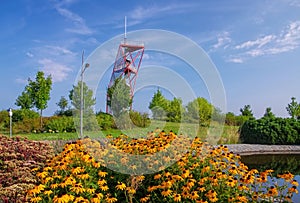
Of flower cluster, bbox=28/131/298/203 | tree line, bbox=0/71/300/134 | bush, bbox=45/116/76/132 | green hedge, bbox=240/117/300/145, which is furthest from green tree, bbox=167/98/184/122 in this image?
bush, bbox=45/116/76/132

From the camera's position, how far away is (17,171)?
3.87 meters

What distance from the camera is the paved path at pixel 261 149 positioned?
1009cm

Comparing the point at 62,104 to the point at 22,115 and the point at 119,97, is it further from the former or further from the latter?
the point at 119,97

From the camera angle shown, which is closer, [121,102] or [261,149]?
[261,149]

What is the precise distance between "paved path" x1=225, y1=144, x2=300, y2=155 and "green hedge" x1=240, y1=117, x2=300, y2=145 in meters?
0.56

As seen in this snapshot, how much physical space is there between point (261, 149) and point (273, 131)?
64.1 inches

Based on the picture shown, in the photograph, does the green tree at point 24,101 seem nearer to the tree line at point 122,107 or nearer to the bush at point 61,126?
the tree line at point 122,107

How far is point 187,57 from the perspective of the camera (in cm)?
438

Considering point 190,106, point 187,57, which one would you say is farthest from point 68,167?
point 190,106

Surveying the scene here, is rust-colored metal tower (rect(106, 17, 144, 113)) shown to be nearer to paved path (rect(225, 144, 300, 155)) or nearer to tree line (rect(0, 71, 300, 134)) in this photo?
tree line (rect(0, 71, 300, 134))

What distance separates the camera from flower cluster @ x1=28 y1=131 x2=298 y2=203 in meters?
2.89

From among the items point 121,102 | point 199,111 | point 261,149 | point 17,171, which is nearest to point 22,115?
point 121,102

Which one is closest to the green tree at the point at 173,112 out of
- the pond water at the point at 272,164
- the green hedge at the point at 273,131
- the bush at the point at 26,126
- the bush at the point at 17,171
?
the pond water at the point at 272,164

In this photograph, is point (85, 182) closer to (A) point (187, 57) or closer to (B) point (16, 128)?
(A) point (187, 57)
